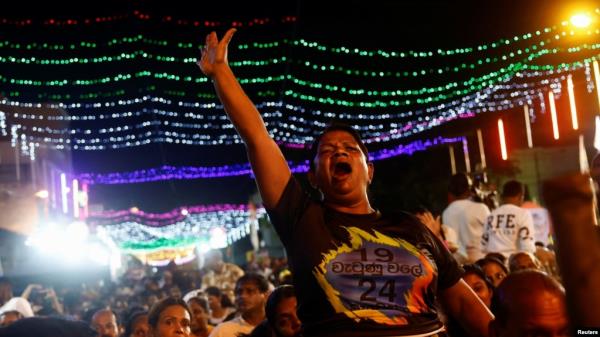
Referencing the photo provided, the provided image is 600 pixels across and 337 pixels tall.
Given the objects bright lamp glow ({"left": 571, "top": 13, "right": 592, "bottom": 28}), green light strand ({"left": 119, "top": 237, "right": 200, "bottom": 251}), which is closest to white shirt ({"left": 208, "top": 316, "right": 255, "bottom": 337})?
bright lamp glow ({"left": 571, "top": 13, "right": 592, "bottom": 28})

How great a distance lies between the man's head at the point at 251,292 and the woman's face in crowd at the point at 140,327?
35.9 inches

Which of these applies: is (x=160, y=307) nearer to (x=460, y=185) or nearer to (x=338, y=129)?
(x=338, y=129)

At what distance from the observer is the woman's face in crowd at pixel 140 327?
8.77 meters

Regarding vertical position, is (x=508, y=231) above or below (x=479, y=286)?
above

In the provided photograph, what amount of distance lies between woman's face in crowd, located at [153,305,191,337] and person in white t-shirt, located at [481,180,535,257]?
398cm

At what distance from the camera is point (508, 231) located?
993cm

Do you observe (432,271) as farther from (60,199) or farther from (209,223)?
(209,223)

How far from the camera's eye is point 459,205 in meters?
10.4

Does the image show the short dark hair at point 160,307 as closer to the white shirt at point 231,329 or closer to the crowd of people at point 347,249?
the white shirt at point 231,329

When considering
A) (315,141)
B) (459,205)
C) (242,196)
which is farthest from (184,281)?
(242,196)

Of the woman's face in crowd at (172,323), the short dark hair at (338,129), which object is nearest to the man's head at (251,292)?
the woman's face in crowd at (172,323)

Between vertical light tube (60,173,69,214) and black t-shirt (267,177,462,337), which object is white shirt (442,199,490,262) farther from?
vertical light tube (60,173,69,214)

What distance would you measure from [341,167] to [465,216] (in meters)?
6.57

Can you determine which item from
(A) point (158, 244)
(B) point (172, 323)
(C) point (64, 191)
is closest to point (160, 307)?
(B) point (172, 323)
